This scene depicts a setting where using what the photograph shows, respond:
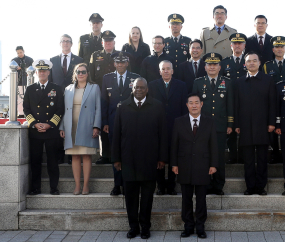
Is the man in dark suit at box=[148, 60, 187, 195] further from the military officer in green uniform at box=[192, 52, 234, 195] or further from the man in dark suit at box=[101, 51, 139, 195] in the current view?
the man in dark suit at box=[101, 51, 139, 195]

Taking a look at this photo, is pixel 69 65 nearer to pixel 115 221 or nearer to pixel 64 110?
pixel 64 110

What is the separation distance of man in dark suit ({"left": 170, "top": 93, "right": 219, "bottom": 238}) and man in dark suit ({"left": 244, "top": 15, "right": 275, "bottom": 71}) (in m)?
2.47

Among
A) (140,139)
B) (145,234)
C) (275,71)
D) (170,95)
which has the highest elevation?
(275,71)

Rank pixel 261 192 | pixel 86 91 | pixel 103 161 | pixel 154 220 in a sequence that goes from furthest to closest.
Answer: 1. pixel 103 161
2. pixel 86 91
3. pixel 261 192
4. pixel 154 220

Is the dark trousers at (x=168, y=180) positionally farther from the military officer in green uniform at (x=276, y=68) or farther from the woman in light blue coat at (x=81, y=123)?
the military officer in green uniform at (x=276, y=68)

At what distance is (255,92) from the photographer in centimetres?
549

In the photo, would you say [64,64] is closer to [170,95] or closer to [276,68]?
[170,95]

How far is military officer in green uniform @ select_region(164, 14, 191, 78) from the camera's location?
6988 mm

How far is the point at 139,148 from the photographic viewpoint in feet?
16.1

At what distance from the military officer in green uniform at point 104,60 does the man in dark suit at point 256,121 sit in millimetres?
2386

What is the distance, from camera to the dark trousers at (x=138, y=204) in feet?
16.1

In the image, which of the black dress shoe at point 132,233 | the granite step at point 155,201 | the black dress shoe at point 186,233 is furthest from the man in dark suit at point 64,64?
the black dress shoe at point 186,233

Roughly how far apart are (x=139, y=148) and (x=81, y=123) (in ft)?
3.89

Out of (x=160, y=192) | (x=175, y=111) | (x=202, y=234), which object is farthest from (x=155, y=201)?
(x=175, y=111)
